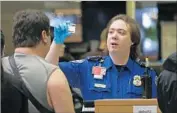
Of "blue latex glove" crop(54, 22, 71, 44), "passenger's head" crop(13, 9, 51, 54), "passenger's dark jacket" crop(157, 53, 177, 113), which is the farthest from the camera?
"blue latex glove" crop(54, 22, 71, 44)

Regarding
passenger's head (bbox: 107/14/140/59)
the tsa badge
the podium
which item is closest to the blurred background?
passenger's head (bbox: 107/14/140/59)

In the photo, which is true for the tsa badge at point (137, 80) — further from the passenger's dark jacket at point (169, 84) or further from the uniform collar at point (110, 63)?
the passenger's dark jacket at point (169, 84)

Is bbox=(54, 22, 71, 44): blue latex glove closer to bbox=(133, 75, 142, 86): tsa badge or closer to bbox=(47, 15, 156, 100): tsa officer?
bbox=(47, 15, 156, 100): tsa officer

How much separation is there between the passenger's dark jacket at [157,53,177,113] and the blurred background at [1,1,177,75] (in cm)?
354

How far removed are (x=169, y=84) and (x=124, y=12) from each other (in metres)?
4.88

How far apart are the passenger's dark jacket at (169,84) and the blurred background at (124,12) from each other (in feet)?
11.6

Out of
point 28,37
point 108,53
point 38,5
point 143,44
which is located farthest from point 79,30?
point 28,37

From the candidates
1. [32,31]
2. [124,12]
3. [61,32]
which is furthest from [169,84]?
[124,12]

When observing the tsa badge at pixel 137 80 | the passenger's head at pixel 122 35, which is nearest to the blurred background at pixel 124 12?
the passenger's head at pixel 122 35

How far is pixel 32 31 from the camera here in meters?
2.14

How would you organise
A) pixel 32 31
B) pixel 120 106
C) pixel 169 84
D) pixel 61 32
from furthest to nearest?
pixel 61 32 < pixel 120 106 < pixel 32 31 < pixel 169 84

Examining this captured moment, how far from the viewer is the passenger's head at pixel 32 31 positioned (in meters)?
2.14

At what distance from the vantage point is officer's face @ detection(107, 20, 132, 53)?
9.37 ft

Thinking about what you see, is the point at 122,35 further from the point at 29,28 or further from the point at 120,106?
the point at 29,28
